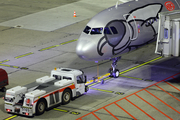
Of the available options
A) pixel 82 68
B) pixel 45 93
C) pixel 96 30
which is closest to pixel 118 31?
pixel 96 30

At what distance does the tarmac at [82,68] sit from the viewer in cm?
2398

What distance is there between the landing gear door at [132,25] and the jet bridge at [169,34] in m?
2.06

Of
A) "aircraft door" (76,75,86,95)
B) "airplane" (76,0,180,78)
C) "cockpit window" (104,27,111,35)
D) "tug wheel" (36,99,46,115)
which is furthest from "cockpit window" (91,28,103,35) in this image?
"tug wheel" (36,99,46,115)

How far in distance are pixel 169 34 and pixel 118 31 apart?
11.9 feet

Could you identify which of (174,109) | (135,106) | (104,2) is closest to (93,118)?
(135,106)

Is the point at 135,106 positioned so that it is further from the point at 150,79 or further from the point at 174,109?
the point at 150,79

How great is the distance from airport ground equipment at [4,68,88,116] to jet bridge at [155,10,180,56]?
6197 millimetres

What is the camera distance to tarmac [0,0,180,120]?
23984mm

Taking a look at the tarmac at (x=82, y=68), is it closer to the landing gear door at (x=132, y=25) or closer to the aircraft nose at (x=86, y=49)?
the landing gear door at (x=132, y=25)

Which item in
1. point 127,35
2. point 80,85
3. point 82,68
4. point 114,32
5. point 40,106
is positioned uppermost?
point 114,32

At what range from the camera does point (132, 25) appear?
91.2 ft

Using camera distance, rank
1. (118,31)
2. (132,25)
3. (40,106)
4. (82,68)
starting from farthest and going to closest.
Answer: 1. (82,68)
2. (132,25)
3. (118,31)
4. (40,106)

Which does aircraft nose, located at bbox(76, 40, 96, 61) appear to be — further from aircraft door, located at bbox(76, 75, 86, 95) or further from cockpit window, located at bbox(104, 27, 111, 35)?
aircraft door, located at bbox(76, 75, 86, 95)

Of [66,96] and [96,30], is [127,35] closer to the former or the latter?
[96,30]
